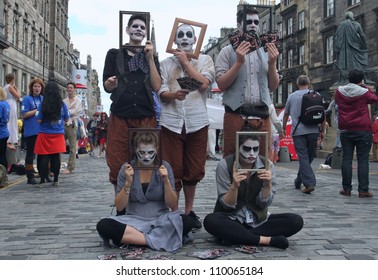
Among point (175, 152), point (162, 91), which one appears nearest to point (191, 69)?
point (162, 91)

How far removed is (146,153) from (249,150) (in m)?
0.88

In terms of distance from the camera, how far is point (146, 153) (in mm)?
3871

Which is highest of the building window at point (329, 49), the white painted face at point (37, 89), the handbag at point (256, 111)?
the building window at point (329, 49)

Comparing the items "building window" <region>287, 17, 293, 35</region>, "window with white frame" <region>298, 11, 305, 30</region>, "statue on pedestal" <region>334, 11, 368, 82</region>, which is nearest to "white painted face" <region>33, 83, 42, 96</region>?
"statue on pedestal" <region>334, 11, 368, 82</region>

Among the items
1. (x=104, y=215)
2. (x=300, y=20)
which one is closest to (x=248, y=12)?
(x=104, y=215)

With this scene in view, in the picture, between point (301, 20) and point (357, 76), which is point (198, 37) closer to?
point (357, 76)

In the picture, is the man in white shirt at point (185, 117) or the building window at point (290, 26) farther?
the building window at point (290, 26)

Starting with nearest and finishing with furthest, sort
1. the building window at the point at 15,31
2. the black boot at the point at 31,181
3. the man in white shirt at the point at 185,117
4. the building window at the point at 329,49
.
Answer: the man in white shirt at the point at 185,117
the black boot at the point at 31,181
the building window at the point at 329,49
the building window at the point at 15,31

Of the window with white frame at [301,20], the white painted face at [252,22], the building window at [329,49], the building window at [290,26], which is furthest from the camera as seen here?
the building window at [290,26]

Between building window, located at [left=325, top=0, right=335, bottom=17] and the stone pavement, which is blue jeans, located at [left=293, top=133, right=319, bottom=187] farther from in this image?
building window, located at [left=325, top=0, right=335, bottom=17]

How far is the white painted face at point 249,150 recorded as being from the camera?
12.6 ft

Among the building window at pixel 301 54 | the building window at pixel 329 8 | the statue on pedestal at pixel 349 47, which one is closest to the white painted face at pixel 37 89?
the statue on pedestal at pixel 349 47

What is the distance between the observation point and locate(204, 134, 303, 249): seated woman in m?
3.75

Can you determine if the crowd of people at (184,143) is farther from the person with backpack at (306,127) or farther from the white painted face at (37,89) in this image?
the white painted face at (37,89)
